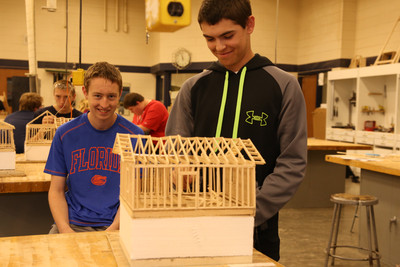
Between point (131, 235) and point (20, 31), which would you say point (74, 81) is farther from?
point (20, 31)

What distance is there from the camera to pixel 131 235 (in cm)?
123

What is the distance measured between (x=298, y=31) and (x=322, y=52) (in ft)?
4.36

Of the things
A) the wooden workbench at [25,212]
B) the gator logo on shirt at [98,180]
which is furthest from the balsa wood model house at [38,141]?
the gator logo on shirt at [98,180]

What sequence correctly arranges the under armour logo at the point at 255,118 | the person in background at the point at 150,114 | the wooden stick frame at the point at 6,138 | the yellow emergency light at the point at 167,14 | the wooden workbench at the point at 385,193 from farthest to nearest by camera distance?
the person in background at the point at 150,114 < the wooden workbench at the point at 385,193 < the wooden stick frame at the point at 6,138 < the under armour logo at the point at 255,118 < the yellow emergency light at the point at 167,14

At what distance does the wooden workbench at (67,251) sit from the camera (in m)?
1.31

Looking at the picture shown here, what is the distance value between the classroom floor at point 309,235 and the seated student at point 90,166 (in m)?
2.51

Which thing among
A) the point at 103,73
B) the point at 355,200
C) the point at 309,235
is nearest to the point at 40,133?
the point at 103,73

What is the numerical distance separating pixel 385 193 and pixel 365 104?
180 inches

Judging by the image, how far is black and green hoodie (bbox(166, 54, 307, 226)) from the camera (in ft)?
5.33

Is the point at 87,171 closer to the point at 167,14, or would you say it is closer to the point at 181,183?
the point at 181,183

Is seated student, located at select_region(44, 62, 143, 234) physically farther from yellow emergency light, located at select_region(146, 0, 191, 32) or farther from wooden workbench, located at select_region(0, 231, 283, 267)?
yellow emergency light, located at select_region(146, 0, 191, 32)

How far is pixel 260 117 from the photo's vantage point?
1705mm

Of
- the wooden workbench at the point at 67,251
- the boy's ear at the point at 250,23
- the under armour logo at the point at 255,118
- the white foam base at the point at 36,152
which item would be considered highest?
the boy's ear at the point at 250,23

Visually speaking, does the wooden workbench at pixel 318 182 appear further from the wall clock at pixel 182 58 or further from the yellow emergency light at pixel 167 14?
the yellow emergency light at pixel 167 14
